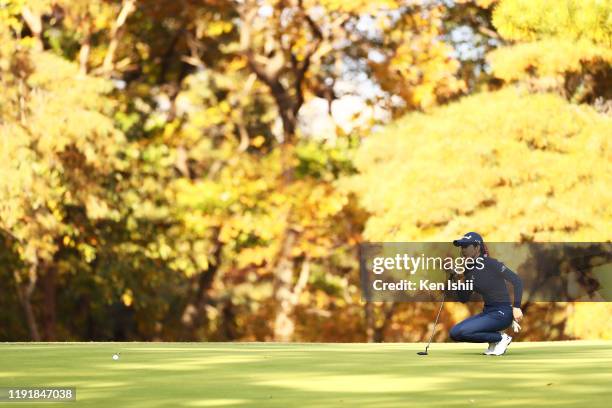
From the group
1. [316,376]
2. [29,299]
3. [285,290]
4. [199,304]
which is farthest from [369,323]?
[316,376]

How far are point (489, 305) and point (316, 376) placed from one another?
12.2 feet

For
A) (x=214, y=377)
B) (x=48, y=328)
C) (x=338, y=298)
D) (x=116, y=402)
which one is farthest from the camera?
(x=338, y=298)

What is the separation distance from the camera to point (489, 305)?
1412 cm

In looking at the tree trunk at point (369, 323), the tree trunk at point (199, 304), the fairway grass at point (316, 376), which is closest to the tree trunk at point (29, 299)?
the tree trunk at point (199, 304)

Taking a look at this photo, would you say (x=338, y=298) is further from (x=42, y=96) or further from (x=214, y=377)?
(x=214, y=377)

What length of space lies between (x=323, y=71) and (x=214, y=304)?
7762 millimetres

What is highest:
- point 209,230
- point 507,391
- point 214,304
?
point 507,391

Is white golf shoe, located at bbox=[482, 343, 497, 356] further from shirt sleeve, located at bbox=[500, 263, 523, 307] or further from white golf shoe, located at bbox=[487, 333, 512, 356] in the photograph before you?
shirt sleeve, located at bbox=[500, 263, 523, 307]

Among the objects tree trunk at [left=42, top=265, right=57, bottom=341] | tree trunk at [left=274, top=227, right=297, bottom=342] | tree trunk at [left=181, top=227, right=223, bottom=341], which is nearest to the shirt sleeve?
tree trunk at [left=42, top=265, right=57, bottom=341]

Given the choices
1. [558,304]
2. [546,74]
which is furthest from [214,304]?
[546,74]

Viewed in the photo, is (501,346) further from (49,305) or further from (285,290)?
(285,290)

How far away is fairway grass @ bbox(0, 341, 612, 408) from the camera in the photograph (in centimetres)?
879

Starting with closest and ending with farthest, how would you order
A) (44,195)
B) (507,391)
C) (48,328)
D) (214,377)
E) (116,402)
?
(116,402) < (507,391) < (214,377) < (44,195) < (48,328)

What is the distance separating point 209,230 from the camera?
123ft
